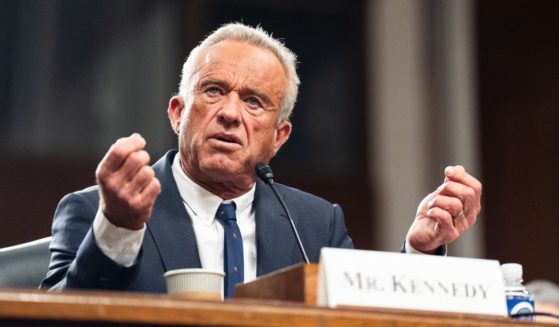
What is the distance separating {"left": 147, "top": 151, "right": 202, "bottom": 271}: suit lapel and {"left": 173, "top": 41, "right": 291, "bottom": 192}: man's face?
11 centimetres

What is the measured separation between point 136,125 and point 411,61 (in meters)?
1.93

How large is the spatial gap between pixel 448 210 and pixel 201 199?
716 mm

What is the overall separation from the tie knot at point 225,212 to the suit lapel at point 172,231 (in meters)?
0.11

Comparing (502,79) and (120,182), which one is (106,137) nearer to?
(502,79)

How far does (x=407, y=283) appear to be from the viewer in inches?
69.7

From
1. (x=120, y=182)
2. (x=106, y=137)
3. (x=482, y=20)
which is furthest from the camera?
(x=482, y=20)

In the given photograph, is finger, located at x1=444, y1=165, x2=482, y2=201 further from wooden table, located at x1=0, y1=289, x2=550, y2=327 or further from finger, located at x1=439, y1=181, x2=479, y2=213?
wooden table, located at x1=0, y1=289, x2=550, y2=327

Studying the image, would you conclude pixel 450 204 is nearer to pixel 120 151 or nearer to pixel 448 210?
pixel 448 210

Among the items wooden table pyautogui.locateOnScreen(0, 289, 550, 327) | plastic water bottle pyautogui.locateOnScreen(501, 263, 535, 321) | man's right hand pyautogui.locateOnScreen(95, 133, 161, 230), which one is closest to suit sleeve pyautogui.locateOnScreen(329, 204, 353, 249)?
plastic water bottle pyautogui.locateOnScreen(501, 263, 535, 321)

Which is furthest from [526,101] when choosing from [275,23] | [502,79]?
[275,23]

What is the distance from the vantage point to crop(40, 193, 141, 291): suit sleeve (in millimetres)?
1988

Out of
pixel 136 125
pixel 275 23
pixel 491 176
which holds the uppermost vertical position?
pixel 275 23

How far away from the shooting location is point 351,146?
20.7ft

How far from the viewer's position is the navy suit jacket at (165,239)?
2006mm
